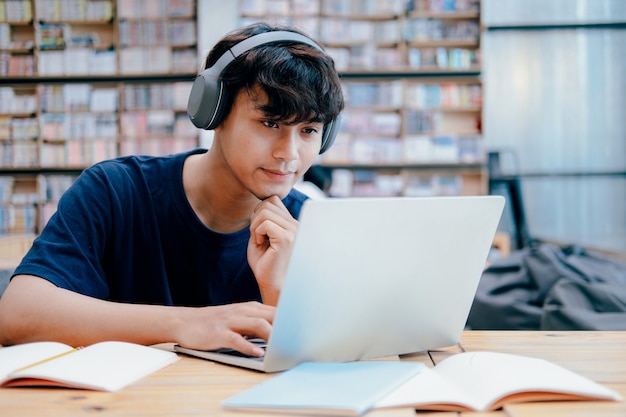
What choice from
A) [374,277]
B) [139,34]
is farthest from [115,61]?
Result: [374,277]

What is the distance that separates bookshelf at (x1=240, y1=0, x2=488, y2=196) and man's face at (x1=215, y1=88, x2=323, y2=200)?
4532 millimetres

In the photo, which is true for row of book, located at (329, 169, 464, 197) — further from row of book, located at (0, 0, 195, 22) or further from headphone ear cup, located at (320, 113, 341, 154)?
headphone ear cup, located at (320, 113, 341, 154)

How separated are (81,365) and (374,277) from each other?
327 millimetres

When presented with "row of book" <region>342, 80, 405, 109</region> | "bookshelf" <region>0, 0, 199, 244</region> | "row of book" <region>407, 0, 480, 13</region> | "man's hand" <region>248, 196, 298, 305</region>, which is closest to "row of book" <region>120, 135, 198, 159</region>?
"bookshelf" <region>0, 0, 199, 244</region>

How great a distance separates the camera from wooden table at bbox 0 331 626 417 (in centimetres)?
63

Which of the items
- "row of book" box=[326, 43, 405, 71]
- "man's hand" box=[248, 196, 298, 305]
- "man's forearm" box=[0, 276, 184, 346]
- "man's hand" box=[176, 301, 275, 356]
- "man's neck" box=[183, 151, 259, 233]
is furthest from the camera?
"row of book" box=[326, 43, 405, 71]

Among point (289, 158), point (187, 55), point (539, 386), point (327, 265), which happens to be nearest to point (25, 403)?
point (327, 265)

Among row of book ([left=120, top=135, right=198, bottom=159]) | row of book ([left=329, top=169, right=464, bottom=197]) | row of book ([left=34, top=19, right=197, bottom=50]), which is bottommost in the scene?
row of book ([left=329, top=169, right=464, bottom=197])

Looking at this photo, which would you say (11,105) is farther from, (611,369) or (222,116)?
(611,369)

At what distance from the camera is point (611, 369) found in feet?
2.60

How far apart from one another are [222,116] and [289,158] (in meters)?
0.17

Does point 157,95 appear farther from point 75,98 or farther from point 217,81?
point 217,81

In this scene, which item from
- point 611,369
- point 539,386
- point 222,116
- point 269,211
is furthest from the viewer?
point 222,116

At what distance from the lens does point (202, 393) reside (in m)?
0.69
